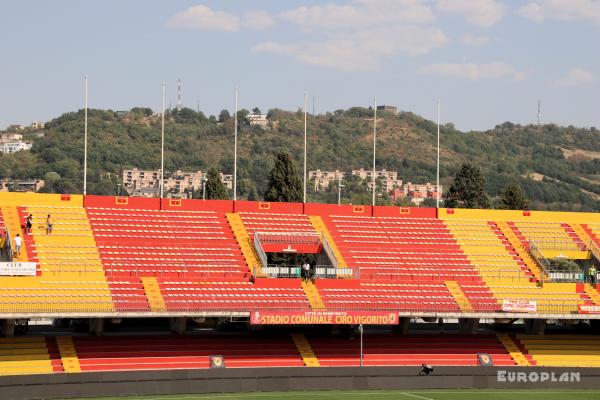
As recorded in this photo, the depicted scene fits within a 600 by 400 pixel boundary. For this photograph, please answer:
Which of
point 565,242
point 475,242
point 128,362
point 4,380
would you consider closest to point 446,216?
point 475,242

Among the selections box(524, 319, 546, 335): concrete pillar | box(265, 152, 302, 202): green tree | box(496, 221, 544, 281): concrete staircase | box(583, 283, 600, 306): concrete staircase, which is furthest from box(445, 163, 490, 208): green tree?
box(524, 319, 546, 335): concrete pillar

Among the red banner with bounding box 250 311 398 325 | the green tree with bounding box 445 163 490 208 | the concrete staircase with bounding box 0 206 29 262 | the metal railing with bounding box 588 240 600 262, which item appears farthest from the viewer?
the green tree with bounding box 445 163 490 208

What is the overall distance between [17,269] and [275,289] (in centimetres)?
1427

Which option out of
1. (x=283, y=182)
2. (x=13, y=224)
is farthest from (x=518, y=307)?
(x=283, y=182)

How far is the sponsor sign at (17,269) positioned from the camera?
173 feet

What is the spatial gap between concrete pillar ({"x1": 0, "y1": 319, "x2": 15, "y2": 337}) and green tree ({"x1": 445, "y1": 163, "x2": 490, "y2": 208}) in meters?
68.3

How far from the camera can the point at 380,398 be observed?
168 ft

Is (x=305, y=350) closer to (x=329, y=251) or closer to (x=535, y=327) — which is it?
(x=329, y=251)

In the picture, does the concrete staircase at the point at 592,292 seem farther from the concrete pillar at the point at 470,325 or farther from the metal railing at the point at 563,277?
the concrete pillar at the point at 470,325

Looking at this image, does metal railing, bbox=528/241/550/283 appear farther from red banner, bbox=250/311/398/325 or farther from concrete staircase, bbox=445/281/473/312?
red banner, bbox=250/311/398/325

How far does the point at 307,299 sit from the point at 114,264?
1091cm

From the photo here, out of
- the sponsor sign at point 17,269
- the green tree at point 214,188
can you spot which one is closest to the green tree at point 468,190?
the green tree at point 214,188

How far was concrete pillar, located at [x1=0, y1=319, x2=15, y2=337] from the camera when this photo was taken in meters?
52.8

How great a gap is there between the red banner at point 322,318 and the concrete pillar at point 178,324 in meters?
4.61
